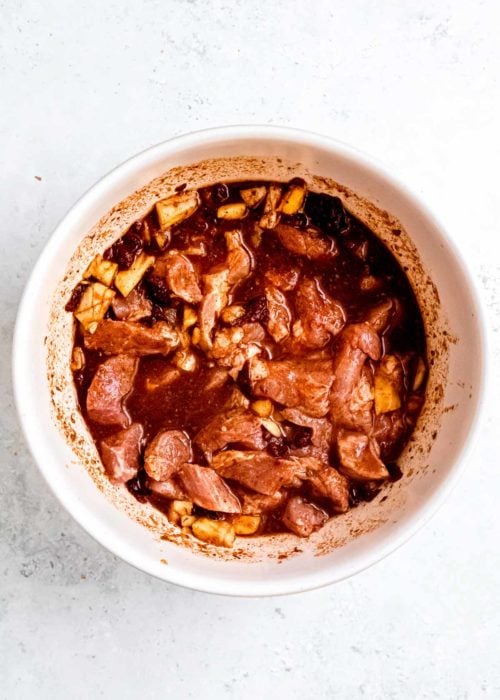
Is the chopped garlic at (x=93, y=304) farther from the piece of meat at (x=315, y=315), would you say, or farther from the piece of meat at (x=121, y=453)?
the piece of meat at (x=315, y=315)

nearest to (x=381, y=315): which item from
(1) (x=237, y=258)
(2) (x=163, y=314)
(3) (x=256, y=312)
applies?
(3) (x=256, y=312)

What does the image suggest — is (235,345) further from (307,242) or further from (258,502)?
(258,502)

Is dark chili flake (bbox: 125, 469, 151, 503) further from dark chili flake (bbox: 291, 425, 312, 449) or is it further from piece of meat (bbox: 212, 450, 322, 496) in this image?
dark chili flake (bbox: 291, 425, 312, 449)

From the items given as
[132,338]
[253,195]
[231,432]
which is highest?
[253,195]

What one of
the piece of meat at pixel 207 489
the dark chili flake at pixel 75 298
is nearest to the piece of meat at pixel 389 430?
the piece of meat at pixel 207 489

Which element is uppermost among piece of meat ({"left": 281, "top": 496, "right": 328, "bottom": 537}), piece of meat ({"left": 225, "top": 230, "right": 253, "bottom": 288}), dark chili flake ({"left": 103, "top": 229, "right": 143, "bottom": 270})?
piece of meat ({"left": 225, "top": 230, "right": 253, "bottom": 288})

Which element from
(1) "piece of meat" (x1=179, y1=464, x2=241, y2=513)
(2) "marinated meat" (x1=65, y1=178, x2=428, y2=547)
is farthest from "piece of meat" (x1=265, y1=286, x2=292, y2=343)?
(1) "piece of meat" (x1=179, y1=464, x2=241, y2=513)
